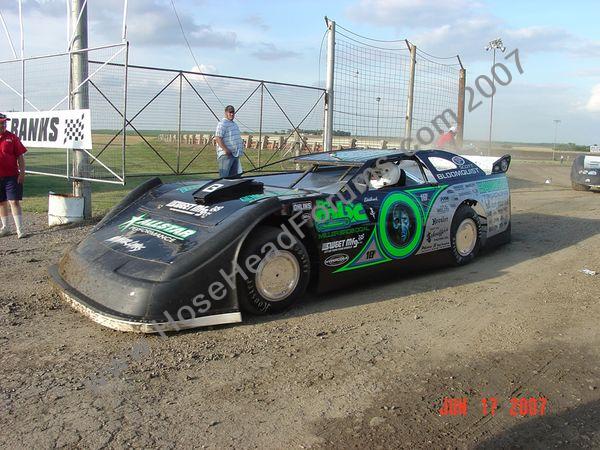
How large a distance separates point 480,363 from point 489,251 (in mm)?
3552

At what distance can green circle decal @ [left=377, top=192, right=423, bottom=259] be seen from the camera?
5090 mm

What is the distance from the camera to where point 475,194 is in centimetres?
628

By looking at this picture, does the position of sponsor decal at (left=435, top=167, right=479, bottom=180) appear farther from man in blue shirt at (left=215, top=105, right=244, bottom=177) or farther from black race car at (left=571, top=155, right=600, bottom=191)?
black race car at (left=571, top=155, right=600, bottom=191)

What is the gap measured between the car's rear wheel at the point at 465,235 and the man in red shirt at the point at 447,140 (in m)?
7.74

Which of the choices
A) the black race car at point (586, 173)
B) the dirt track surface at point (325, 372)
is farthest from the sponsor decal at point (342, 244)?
the black race car at point (586, 173)

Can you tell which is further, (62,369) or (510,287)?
(510,287)

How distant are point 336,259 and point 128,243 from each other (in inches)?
69.0

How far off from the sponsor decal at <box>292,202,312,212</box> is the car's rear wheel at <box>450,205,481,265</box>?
78.8 inches

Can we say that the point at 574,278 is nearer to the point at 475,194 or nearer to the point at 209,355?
the point at 475,194

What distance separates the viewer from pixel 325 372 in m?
3.43

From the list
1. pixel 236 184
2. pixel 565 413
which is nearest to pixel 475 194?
pixel 236 184

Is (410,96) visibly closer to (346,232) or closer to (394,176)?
(394,176)

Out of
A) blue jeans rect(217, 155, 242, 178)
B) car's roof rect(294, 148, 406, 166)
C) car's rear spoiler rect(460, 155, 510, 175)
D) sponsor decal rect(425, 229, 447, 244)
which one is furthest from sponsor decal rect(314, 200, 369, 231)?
blue jeans rect(217, 155, 242, 178)

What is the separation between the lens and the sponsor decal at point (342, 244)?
4.62 metres
